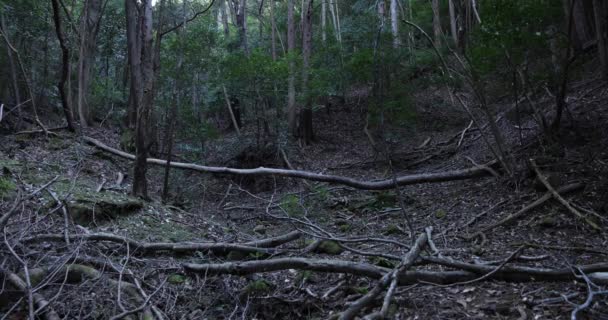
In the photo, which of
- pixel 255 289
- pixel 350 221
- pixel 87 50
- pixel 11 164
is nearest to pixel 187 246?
pixel 255 289

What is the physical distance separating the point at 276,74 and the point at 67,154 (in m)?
5.10

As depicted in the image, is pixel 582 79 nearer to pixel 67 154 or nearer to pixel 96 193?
pixel 96 193

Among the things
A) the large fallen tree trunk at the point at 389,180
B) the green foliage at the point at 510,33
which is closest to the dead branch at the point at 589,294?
the green foliage at the point at 510,33

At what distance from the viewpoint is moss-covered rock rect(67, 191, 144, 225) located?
6.06 meters

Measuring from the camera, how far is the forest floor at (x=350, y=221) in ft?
12.7

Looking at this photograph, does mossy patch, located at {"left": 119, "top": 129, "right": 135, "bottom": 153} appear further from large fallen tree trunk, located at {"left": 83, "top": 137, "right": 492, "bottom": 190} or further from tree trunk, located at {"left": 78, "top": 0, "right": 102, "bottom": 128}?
large fallen tree trunk, located at {"left": 83, "top": 137, "right": 492, "bottom": 190}

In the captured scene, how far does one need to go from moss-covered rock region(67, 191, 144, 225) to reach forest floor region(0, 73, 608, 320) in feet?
0.38

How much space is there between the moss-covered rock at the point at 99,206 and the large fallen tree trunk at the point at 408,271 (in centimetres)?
240

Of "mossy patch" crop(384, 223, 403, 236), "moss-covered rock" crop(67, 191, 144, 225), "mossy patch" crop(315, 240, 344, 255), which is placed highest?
"moss-covered rock" crop(67, 191, 144, 225)

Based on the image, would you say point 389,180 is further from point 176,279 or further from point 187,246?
point 176,279

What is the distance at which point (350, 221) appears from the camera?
7.87m

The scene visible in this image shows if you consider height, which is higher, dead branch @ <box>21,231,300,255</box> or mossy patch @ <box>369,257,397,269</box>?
dead branch @ <box>21,231,300,255</box>

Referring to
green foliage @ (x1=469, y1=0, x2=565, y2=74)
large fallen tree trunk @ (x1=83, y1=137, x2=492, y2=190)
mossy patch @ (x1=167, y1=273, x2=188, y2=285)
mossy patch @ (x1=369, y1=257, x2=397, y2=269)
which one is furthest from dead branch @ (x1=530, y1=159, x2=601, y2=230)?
mossy patch @ (x1=167, y1=273, x2=188, y2=285)

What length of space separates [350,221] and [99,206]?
12.8ft
